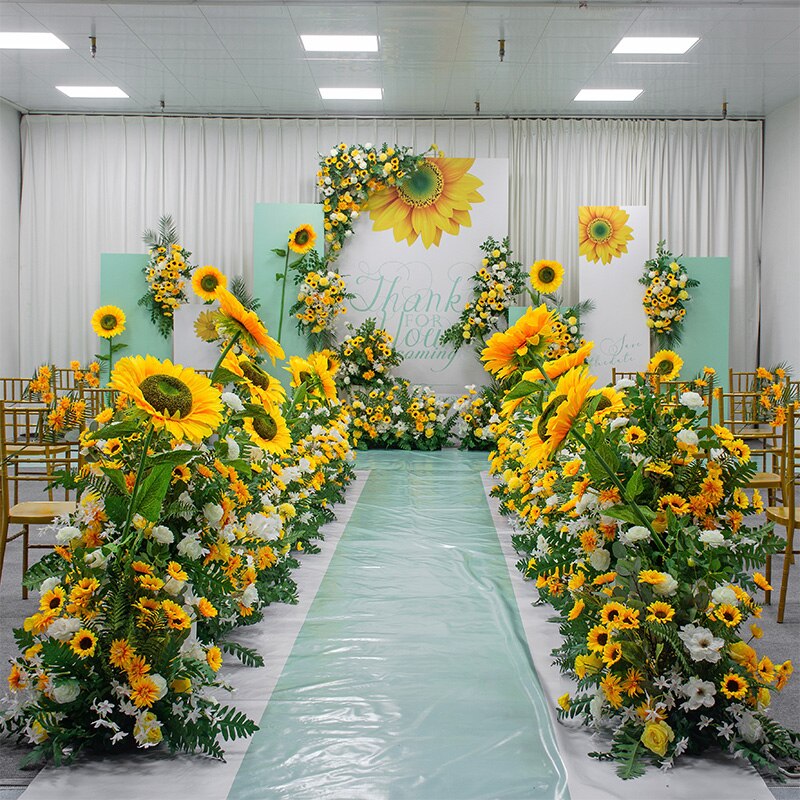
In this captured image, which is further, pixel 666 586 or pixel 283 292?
pixel 283 292

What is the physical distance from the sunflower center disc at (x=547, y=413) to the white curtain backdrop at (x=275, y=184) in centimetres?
825

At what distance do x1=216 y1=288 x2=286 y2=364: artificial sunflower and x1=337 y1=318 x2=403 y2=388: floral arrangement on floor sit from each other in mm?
6638

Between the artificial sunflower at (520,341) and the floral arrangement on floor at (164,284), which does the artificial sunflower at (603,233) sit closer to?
the floral arrangement on floor at (164,284)

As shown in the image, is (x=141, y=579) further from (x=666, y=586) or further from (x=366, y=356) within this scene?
(x=366, y=356)

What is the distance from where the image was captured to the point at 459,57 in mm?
8328

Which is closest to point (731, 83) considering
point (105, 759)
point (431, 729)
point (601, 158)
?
point (601, 158)

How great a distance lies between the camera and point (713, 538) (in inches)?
97.1

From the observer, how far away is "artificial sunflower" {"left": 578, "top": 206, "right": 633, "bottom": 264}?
33.1 feet

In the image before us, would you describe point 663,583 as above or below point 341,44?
below

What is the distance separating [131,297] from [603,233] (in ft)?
17.0

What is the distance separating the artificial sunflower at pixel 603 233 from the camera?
33.1 feet

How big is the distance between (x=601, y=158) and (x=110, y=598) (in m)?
9.38

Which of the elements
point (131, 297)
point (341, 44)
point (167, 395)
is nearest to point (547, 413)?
point (167, 395)

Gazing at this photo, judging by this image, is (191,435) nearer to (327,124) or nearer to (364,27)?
(364,27)
